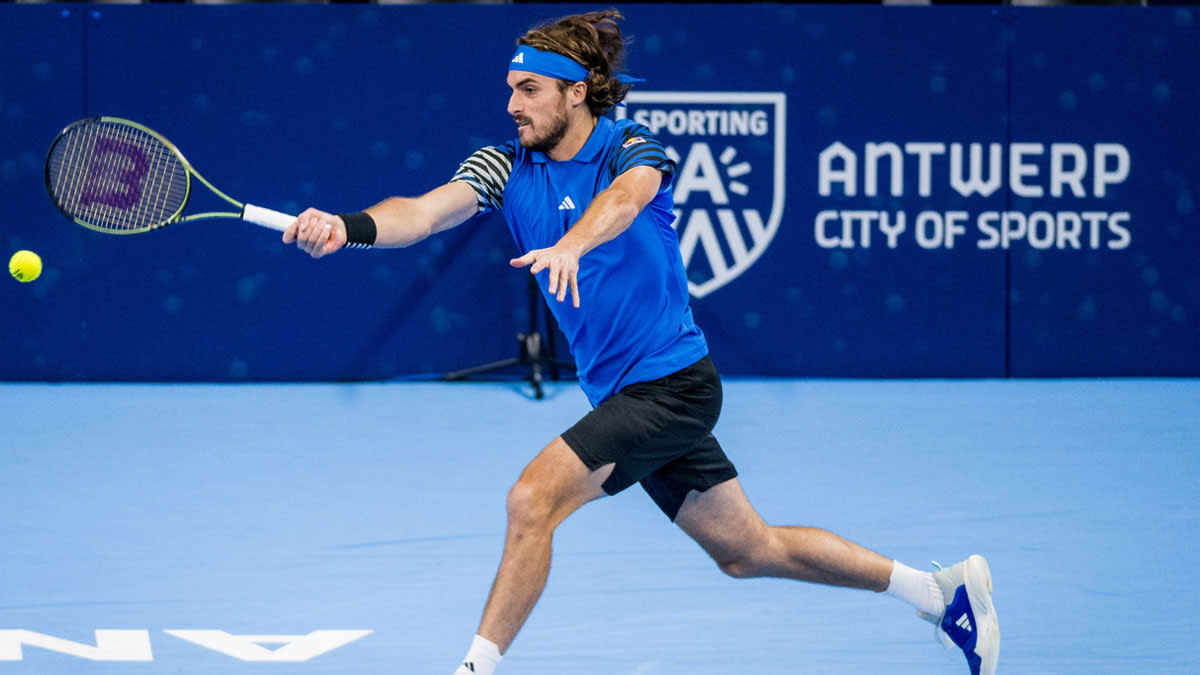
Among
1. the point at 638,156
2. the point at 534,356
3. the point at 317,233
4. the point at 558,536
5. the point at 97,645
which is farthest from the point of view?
the point at 534,356

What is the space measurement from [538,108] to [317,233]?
670 mm

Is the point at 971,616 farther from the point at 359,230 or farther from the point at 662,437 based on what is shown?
the point at 359,230

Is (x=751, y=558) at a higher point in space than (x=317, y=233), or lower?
lower

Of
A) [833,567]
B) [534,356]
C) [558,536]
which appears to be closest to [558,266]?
[833,567]

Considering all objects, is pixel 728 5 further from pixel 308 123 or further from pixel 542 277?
pixel 542 277

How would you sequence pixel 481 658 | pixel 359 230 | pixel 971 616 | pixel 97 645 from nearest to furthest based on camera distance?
1. pixel 481 658
2. pixel 359 230
3. pixel 971 616
4. pixel 97 645

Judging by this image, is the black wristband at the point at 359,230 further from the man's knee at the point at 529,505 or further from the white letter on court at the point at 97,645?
the white letter on court at the point at 97,645

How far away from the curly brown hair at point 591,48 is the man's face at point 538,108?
0.04 metres

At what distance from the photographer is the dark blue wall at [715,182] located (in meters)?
9.45

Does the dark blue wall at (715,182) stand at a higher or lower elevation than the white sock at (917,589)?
higher

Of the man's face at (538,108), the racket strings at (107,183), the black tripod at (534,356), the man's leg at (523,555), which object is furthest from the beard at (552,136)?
the black tripod at (534,356)

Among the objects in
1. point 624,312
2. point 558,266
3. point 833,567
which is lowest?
point 833,567

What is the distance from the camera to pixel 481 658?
10.8ft

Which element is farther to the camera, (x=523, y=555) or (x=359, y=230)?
(x=359, y=230)
